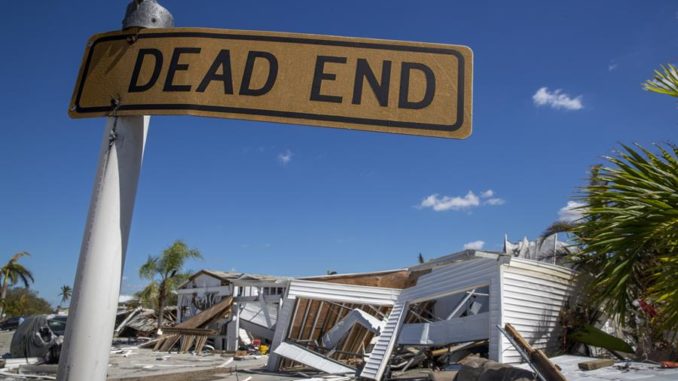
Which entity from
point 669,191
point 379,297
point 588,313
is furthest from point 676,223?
point 379,297

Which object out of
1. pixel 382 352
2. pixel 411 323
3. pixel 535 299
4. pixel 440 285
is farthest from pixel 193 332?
pixel 535 299

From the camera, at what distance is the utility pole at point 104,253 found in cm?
143

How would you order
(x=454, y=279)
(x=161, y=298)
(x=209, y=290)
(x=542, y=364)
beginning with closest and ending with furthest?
(x=542, y=364) < (x=454, y=279) < (x=209, y=290) < (x=161, y=298)

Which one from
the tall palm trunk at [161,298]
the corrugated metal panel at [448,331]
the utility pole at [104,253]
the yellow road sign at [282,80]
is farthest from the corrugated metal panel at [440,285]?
the tall palm trunk at [161,298]

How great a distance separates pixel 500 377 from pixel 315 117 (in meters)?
8.67

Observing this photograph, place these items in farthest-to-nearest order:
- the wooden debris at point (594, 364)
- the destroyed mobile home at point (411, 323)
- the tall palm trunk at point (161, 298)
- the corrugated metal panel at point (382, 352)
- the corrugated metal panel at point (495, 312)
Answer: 1. the tall palm trunk at point (161, 298)
2. the corrugated metal panel at point (382, 352)
3. the destroyed mobile home at point (411, 323)
4. the corrugated metal panel at point (495, 312)
5. the wooden debris at point (594, 364)

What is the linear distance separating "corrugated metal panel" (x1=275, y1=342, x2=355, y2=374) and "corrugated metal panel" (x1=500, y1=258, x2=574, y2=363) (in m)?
5.73

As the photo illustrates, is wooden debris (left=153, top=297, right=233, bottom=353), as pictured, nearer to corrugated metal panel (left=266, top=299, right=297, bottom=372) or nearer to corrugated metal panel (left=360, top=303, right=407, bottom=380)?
corrugated metal panel (left=266, top=299, right=297, bottom=372)

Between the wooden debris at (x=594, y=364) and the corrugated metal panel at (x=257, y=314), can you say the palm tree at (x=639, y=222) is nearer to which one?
the wooden debris at (x=594, y=364)

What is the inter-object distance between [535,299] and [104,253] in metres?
12.5

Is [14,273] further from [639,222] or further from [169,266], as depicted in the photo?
[639,222]

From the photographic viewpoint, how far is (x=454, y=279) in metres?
13.2

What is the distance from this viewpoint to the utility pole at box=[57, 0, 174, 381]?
4.69 feet

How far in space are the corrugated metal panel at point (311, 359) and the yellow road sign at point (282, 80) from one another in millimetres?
14385
